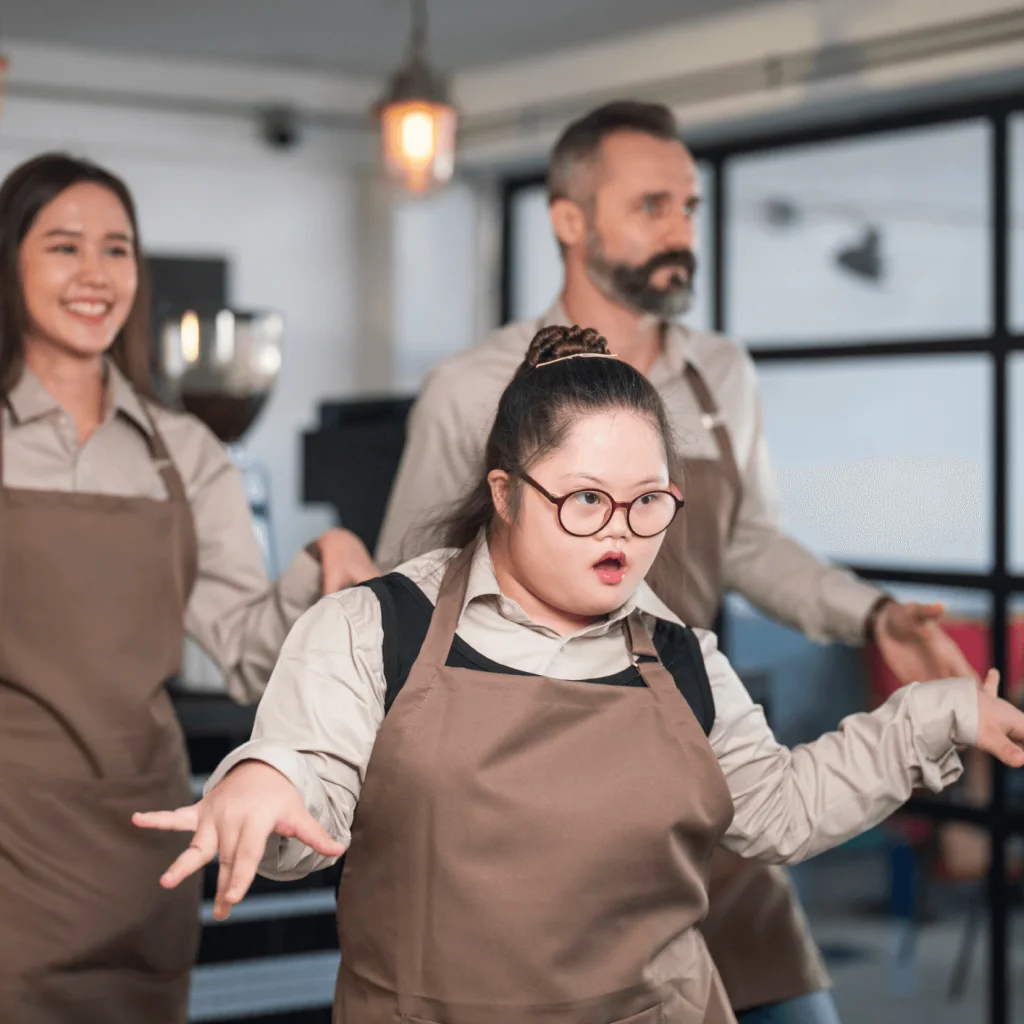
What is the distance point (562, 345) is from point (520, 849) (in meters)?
0.54

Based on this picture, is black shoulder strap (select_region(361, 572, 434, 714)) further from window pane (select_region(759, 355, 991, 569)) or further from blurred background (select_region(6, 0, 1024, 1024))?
window pane (select_region(759, 355, 991, 569))

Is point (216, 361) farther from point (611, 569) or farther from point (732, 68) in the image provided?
point (611, 569)

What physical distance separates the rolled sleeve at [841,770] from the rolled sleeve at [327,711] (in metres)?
0.39

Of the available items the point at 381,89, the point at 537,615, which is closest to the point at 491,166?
the point at 381,89

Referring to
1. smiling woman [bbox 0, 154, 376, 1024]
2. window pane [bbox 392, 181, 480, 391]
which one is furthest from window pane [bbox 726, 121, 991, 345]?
smiling woman [bbox 0, 154, 376, 1024]

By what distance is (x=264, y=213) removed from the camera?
5.68 metres

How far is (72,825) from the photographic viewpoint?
2131mm

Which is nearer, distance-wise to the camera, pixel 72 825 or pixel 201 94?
pixel 72 825

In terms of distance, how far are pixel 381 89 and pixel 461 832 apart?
15.6 ft

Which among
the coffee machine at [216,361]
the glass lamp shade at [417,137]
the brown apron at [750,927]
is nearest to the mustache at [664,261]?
the brown apron at [750,927]

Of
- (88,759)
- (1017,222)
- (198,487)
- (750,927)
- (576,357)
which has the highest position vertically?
(1017,222)

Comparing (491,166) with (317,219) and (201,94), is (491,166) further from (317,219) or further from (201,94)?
(201,94)

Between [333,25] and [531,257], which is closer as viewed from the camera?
[333,25]

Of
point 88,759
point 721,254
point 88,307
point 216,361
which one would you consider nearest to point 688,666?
point 88,759
